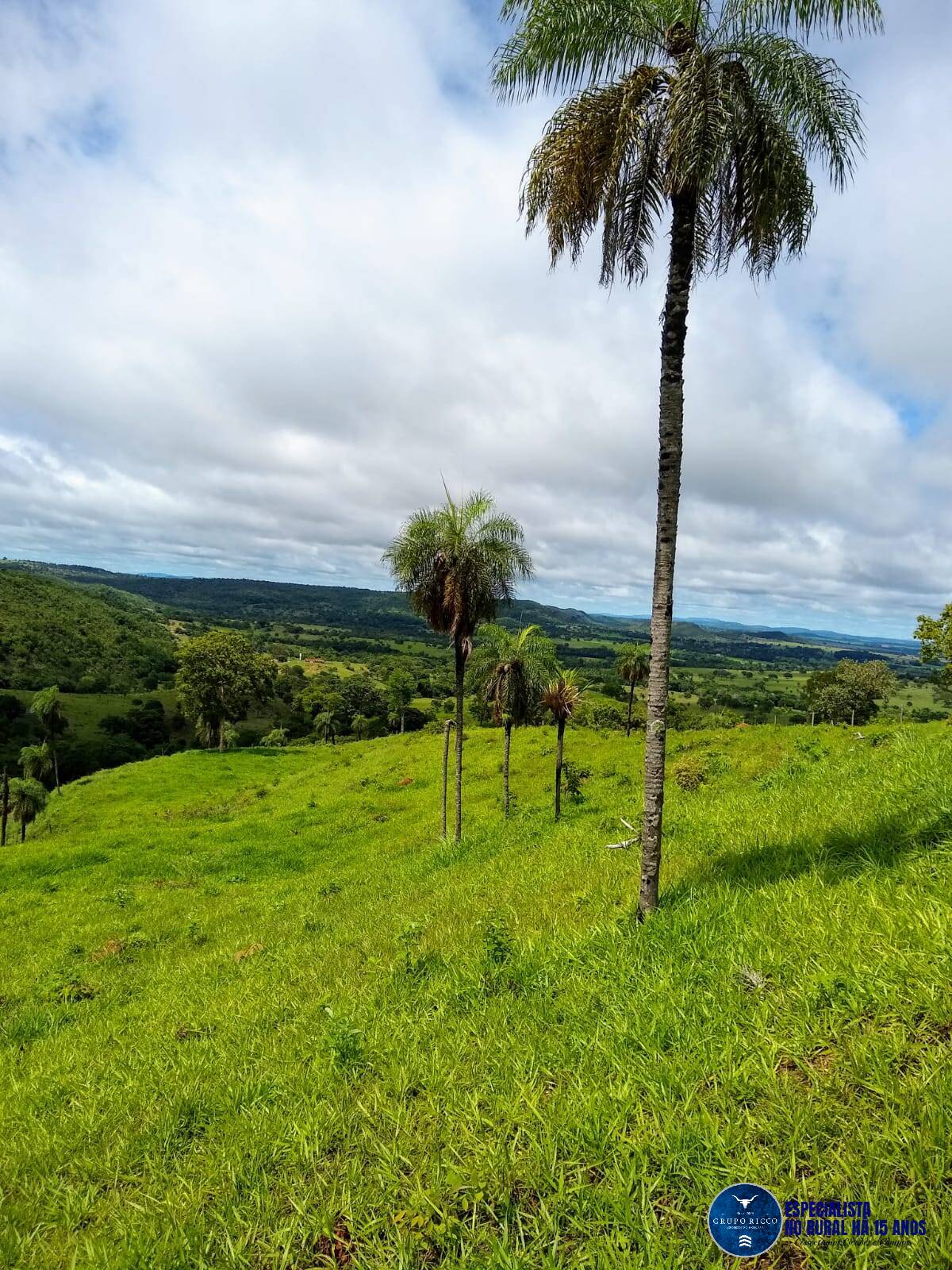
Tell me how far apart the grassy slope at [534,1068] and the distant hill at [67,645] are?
12815 centimetres

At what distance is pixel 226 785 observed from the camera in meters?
41.0

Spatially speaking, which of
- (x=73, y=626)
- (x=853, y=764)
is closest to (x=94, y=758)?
(x=73, y=626)

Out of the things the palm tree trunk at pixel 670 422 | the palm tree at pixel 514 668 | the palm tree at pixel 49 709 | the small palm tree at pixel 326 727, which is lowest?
the small palm tree at pixel 326 727

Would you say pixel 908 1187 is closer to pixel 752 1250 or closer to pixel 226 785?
pixel 752 1250

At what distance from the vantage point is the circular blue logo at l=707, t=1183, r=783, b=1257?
2.78m

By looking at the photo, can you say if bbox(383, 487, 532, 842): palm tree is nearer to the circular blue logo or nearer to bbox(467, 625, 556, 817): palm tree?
bbox(467, 625, 556, 817): palm tree

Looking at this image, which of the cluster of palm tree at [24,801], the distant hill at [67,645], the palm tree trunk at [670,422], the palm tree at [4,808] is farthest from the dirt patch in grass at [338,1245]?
the distant hill at [67,645]

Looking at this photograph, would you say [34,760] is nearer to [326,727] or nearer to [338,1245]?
[326,727]

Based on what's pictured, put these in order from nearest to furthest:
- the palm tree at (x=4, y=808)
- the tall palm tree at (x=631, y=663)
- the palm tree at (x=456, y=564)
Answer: the palm tree at (x=456, y=564) < the palm tree at (x=4, y=808) < the tall palm tree at (x=631, y=663)

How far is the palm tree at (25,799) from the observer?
33.6 meters

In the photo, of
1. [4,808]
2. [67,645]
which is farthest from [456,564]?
[67,645]

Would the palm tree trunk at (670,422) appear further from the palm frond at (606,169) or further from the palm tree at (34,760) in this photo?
the palm tree at (34,760)

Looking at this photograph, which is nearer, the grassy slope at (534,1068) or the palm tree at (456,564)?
the grassy slope at (534,1068)

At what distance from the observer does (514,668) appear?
22.0 m
